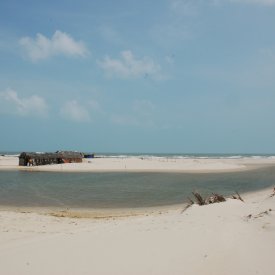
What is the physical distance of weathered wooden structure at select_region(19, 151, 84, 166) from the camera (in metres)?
56.6

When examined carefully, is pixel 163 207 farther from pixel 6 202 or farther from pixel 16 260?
pixel 16 260

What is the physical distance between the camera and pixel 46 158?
58.8 meters

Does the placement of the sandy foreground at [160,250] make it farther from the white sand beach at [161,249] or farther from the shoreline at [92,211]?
the shoreline at [92,211]

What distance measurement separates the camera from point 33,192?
998 inches

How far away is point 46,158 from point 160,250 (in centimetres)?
5297

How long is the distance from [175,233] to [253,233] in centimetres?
166

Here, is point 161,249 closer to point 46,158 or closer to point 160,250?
point 160,250

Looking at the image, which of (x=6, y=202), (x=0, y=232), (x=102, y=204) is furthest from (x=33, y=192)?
(x=0, y=232)

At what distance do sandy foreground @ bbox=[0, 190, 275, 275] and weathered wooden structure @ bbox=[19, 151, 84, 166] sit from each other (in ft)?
157

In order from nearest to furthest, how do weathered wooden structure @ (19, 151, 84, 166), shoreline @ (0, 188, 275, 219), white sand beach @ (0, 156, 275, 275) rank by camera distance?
white sand beach @ (0, 156, 275, 275) < shoreline @ (0, 188, 275, 219) < weathered wooden structure @ (19, 151, 84, 166)

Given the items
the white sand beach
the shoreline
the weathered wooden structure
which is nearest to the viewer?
the white sand beach

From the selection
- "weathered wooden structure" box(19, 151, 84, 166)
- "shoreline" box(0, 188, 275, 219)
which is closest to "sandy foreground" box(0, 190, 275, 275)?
"shoreline" box(0, 188, 275, 219)

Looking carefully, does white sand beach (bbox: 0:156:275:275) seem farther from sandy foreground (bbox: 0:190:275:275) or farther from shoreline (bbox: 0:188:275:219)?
shoreline (bbox: 0:188:275:219)

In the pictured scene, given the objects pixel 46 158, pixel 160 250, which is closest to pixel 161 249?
pixel 160 250
